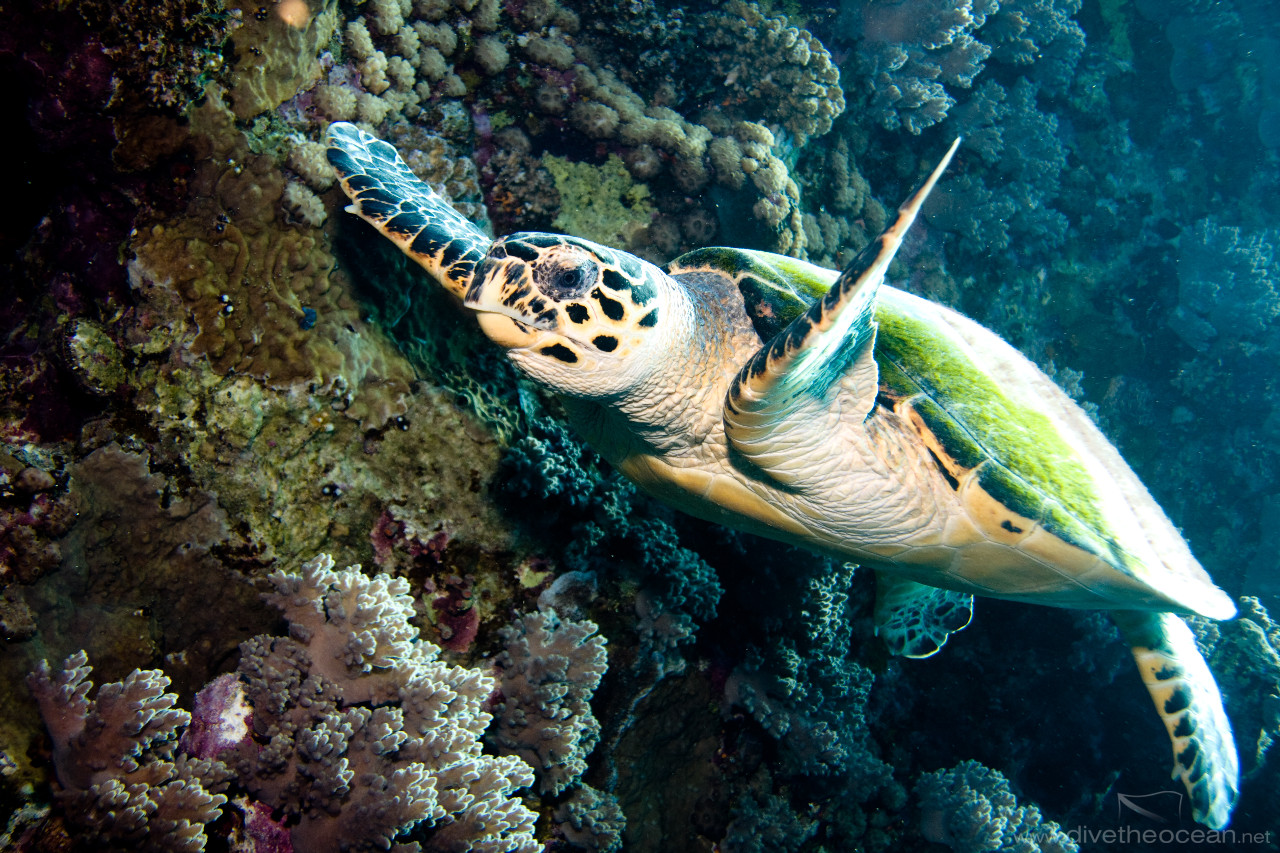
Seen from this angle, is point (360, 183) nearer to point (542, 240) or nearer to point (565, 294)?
point (542, 240)

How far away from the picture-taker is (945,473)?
1.83m

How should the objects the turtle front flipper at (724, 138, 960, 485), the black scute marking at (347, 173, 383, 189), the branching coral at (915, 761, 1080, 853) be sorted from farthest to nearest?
the branching coral at (915, 761, 1080, 853), the black scute marking at (347, 173, 383, 189), the turtle front flipper at (724, 138, 960, 485)

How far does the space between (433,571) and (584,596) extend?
67 centimetres

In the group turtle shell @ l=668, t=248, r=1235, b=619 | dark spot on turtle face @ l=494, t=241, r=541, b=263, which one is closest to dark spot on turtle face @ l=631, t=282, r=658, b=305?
dark spot on turtle face @ l=494, t=241, r=541, b=263

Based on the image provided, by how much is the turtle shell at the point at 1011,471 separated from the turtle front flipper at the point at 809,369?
0.34 metres

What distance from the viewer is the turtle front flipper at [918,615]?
10.5 ft

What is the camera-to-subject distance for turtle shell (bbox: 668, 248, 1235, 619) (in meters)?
1.79

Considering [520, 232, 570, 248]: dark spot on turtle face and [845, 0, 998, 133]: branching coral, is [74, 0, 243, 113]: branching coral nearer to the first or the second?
[520, 232, 570, 248]: dark spot on turtle face

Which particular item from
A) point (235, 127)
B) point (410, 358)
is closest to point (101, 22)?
point (235, 127)

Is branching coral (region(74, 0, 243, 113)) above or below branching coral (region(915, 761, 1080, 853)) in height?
above

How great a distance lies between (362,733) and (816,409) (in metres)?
1.66

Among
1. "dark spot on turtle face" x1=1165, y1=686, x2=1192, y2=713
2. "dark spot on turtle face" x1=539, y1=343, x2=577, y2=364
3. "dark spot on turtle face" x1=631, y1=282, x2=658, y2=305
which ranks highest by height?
"dark spot on turtle face" x1=631, y1=282, x2=658, y2=305

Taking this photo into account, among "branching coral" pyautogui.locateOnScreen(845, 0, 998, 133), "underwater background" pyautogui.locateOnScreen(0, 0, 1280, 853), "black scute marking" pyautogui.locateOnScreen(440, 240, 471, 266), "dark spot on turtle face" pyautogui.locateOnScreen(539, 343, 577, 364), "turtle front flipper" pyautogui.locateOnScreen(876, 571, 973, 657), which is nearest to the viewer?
"dark spot on turtle face" pyautogui.locateOnScreen(539, 343, 577, 364)

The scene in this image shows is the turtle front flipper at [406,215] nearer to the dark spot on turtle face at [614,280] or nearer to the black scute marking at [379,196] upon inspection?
the black scute marking at [379,196]
